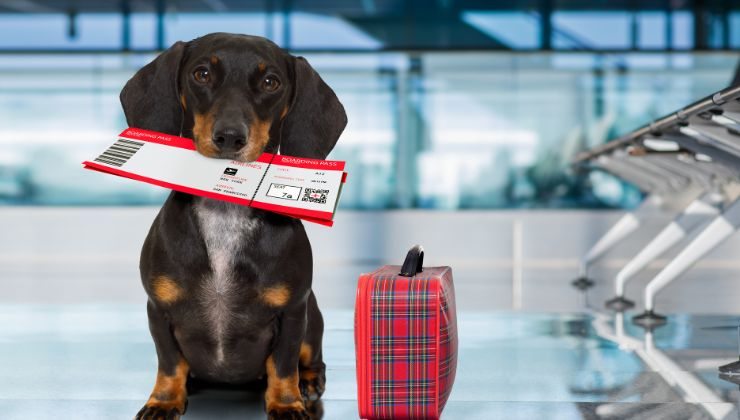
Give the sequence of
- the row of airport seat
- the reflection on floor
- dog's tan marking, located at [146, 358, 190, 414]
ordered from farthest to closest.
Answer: the row of airport seat < the reflection on floor < dog's tan marking, located at [146, 358, 190, 414]

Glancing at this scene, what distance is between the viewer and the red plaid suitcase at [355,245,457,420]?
1903mm

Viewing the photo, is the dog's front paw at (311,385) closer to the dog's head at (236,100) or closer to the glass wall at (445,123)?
the dog's head at (236,100)

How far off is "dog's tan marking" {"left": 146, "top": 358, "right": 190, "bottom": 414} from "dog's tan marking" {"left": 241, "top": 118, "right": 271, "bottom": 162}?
50 cm

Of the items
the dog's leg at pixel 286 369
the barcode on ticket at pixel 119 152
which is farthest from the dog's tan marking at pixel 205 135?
the dog's leg at pixel 286 369

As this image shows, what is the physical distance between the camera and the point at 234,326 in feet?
6.56

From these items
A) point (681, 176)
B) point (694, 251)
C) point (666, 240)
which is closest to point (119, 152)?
point (694, 251)

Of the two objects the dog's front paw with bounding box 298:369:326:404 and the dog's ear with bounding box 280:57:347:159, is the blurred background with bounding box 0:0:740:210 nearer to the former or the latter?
the dog's front paw with bounding box 298:369:326:404

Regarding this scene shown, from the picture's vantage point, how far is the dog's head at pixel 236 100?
1842mm

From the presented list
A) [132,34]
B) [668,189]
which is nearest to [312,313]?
[668,189]

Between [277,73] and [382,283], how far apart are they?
19.2 inches

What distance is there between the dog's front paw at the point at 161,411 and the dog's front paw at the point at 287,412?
198mm

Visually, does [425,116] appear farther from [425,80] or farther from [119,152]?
[119,152]

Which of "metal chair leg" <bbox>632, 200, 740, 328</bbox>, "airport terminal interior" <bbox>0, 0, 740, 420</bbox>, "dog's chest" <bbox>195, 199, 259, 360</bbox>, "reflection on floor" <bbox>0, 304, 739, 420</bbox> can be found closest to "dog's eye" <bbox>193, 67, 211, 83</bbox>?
"dog's chest" <bbox>195, 199, 259, 360</bbox>

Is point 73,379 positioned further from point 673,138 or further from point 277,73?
point 673,138
